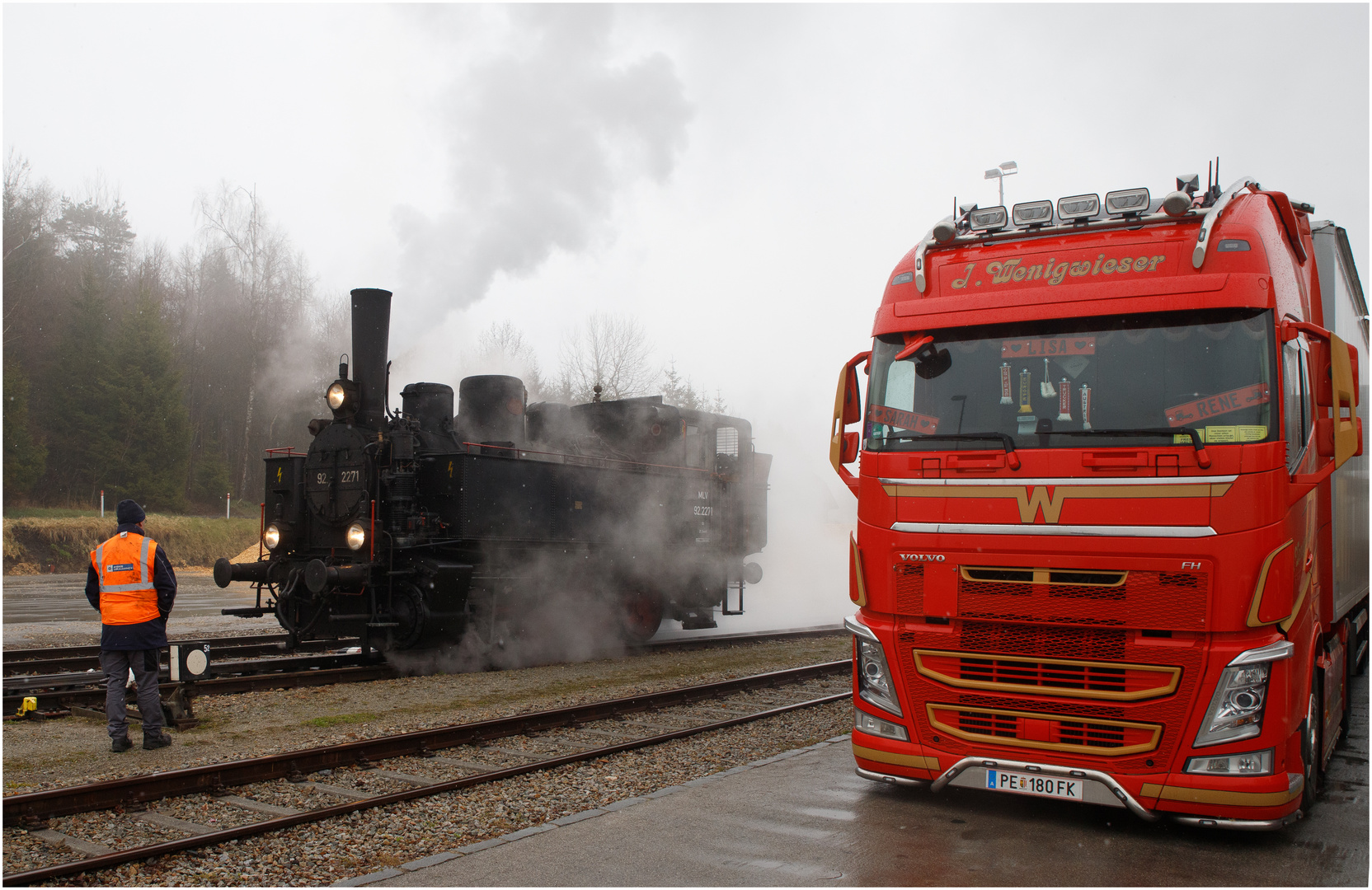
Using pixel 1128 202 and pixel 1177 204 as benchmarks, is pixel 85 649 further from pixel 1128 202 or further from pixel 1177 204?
pixel 1177 204

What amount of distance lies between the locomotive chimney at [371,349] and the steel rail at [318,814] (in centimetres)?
555

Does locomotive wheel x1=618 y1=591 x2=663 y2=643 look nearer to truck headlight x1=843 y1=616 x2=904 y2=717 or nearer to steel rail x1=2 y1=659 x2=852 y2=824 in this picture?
steel rail x1=2 y1=659 x2=852 y2=824

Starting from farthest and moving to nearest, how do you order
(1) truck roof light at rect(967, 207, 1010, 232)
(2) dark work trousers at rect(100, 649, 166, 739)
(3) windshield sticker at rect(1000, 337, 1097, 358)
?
(2) dark work trousers at rect(100, 649, 166, 739) → (1) truck roof light at rect(967, 207, 1010, 232) → (3) windshield sticker at rect(1000, 337, 1097, 358)

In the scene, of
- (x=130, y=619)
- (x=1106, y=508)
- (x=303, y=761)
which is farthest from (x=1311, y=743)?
(x=130, y=619)

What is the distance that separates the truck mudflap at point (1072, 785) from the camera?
176 inches

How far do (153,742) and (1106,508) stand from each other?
651 centimetres

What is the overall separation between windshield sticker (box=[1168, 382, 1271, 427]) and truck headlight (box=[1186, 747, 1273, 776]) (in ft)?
5.14

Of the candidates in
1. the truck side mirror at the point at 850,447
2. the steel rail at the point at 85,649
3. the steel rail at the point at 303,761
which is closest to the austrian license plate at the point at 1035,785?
the truck side mirror at the point at 850,447

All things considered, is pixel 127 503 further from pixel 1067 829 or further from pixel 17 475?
pixel 17 475

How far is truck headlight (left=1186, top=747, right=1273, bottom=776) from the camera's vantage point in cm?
441

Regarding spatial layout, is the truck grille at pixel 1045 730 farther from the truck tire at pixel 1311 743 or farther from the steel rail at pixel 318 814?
the steel rail at pixel 318 814

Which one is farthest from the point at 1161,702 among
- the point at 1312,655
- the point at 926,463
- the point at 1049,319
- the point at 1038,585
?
the point at 1049,319

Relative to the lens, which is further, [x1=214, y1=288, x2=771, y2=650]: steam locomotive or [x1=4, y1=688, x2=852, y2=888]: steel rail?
[x1=214, y1=288, x2=771, y2=650]: steam locomotive

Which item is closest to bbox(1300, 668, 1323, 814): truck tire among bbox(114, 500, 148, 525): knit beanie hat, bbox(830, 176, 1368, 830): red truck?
bbox(830, 176, 1368, 830): red truck
